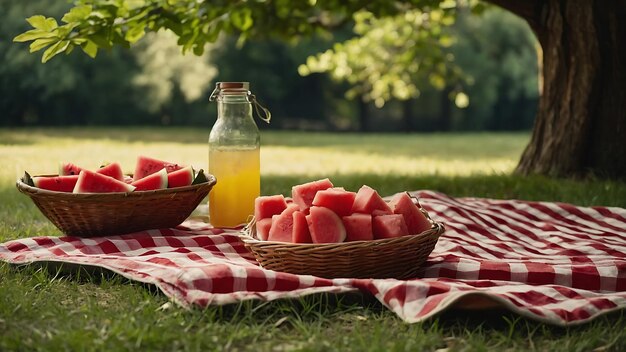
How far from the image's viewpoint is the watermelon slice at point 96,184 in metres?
3.50

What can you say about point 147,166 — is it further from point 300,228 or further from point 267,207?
point 300,228

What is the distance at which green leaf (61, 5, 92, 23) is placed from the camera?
4.80m

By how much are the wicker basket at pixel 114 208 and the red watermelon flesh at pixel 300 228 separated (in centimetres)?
85

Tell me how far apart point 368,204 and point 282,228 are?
Answer: 0.32 metres

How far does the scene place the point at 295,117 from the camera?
2598 centimetres

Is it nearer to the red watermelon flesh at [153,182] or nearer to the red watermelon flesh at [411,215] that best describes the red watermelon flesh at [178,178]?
the red watermelon flesh at [153,182]

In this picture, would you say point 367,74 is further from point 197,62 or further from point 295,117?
point 295,117

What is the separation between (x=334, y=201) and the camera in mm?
3004

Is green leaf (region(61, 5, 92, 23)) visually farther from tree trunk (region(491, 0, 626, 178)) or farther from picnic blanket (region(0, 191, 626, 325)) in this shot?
tree trunk (region(491, 0, 626, 178))

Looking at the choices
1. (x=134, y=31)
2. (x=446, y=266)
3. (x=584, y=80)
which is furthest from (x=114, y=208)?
(x=584, y=80)

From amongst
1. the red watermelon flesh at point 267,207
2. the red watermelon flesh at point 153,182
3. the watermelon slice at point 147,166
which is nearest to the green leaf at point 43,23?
the watermelon slice at point 147,166

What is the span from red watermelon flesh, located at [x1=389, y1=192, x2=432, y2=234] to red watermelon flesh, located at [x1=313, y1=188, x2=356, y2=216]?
0.68 ft

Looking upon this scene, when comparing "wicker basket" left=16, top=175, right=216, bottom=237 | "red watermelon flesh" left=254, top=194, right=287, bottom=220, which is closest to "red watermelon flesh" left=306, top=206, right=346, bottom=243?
"red watermelon flesh" left=254, top=194, right=287, bottom=220

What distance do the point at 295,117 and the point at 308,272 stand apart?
23149 millimetres
